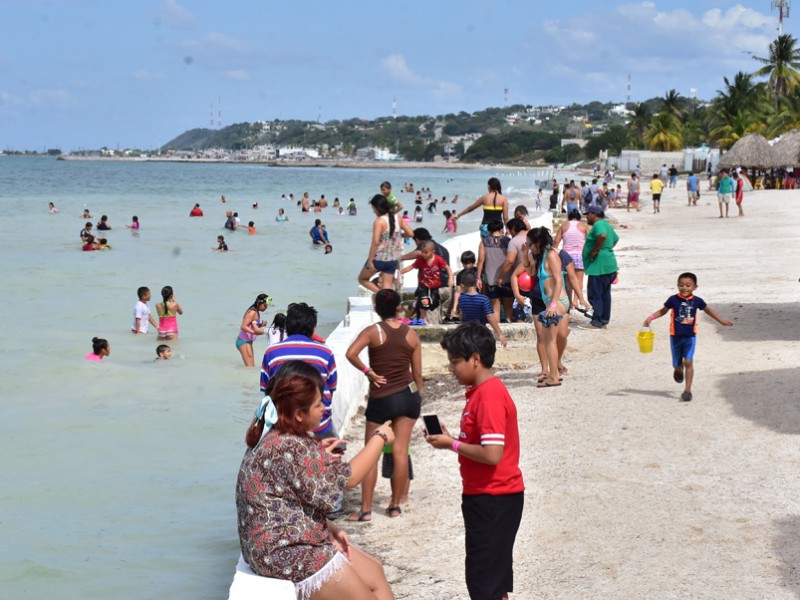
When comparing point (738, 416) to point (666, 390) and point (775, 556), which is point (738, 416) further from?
point (775, 556)

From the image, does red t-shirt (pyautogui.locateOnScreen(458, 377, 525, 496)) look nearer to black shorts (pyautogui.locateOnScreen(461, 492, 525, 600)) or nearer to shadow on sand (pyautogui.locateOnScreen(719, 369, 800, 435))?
black shorts (pyautogui.locateOnScreen(461, 492, 525, 600))

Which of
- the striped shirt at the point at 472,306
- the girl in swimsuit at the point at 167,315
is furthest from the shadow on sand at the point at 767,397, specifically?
the girl in swimsuit at the point at 167,315

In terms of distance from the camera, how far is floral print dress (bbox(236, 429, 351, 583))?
3578 mm

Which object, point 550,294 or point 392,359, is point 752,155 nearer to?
point 550,294

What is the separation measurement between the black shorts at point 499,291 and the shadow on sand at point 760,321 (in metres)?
Answer: 2.35

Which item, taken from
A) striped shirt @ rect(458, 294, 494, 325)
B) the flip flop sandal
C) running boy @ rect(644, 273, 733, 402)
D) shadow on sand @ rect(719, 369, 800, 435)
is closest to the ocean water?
the flip flop sandal

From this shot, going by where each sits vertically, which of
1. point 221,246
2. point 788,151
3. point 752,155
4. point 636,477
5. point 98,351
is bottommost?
point 98,351

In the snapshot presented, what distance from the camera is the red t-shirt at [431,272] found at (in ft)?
35.2

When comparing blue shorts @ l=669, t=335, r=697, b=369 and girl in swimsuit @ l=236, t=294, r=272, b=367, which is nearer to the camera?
blue shorts @ l=669, t=335, r=697, b=369

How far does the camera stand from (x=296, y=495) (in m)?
3.62

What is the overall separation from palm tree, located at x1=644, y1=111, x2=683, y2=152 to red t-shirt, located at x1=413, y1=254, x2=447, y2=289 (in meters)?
78.5

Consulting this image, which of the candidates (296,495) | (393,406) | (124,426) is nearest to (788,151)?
(124,426)

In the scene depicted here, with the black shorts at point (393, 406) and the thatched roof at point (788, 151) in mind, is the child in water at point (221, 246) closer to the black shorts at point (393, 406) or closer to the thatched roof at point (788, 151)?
the black shorts at point (393, 406)

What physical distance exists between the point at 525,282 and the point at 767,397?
2423 millimetres
